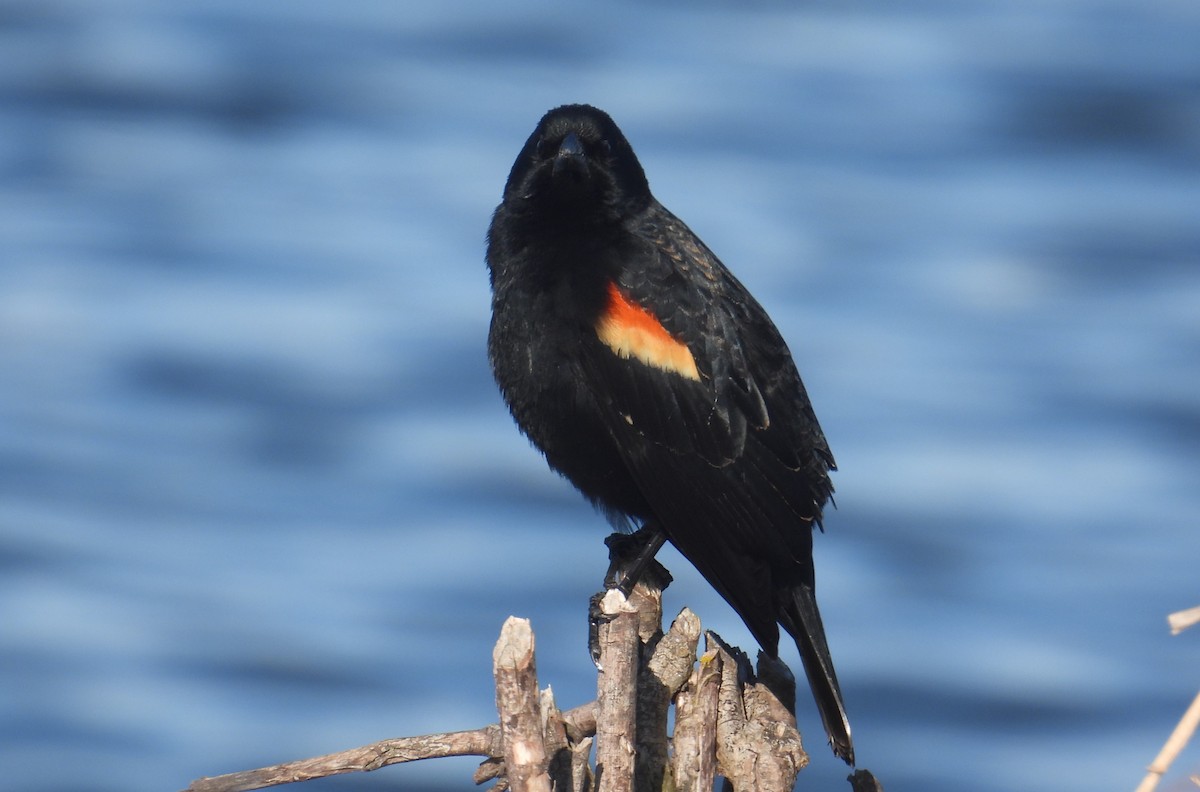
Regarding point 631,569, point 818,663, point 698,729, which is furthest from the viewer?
point 631,569

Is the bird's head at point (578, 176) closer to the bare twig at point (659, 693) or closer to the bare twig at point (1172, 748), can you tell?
the bare twig at point (659, 693)

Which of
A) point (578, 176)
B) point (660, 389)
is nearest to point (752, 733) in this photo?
point (660, 389)

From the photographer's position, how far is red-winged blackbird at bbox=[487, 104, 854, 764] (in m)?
4.49

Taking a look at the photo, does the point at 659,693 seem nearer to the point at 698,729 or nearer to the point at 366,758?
the point at 698,729

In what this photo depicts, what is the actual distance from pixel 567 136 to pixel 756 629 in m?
1.66

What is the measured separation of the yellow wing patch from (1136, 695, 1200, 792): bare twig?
2.50m

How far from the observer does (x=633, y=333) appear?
4.53 metres

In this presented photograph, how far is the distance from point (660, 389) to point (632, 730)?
5.15 ft

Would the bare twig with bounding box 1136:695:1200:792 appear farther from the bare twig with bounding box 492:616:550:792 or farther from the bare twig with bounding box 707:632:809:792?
the bare twig with bounding box 707:632:809:792

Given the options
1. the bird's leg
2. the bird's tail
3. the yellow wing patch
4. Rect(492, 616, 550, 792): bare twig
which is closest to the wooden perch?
Rect(492, 616, 550, 792): bare twig

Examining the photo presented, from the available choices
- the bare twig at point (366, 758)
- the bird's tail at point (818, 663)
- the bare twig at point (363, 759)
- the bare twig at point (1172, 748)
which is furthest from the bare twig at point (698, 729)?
the bare twig at point (1172, 748)

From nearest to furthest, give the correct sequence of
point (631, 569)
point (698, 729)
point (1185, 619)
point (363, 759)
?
point (1185, 619) → point (363, 759) → point (698, 729) → point (631, 569)

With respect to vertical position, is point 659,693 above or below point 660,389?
below

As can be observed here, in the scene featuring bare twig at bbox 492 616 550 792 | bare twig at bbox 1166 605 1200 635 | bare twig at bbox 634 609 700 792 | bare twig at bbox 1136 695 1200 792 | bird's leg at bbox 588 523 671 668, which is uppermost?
bird's leg at bbox 588 523 671 668
